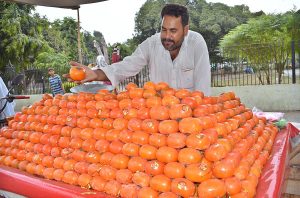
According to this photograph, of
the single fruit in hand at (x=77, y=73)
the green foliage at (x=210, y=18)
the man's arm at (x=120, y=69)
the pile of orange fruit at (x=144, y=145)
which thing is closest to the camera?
the pile of orange fruit at (x=144, y=145)

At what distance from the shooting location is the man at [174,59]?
2.66 metres

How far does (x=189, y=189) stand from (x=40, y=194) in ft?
3.15

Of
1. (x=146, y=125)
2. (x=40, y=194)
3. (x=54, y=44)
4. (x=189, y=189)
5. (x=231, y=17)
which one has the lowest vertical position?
(x=40, y=194)

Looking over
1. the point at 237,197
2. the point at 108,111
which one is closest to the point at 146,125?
the point at 108,111

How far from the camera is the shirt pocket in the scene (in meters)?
3.15

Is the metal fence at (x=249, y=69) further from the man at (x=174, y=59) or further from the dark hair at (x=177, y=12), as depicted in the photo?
the dark hair at (x=177, y=12)

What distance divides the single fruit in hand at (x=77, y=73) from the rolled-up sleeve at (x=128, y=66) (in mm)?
353

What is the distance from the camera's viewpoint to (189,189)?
1503 mm

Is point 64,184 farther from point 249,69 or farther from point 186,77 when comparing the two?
point 249,69

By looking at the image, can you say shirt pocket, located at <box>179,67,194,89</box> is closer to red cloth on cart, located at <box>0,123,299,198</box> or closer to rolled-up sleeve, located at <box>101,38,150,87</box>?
rolled-up sleeve, located at <box>101,38,150,87</box>

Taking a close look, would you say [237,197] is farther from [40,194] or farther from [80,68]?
[80,68]

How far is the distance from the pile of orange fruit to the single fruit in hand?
0.48ft

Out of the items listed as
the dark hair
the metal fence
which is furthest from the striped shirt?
the dark hair

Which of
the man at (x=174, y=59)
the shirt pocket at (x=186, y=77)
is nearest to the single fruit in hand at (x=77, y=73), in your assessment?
the man at (x=174, y=59)
